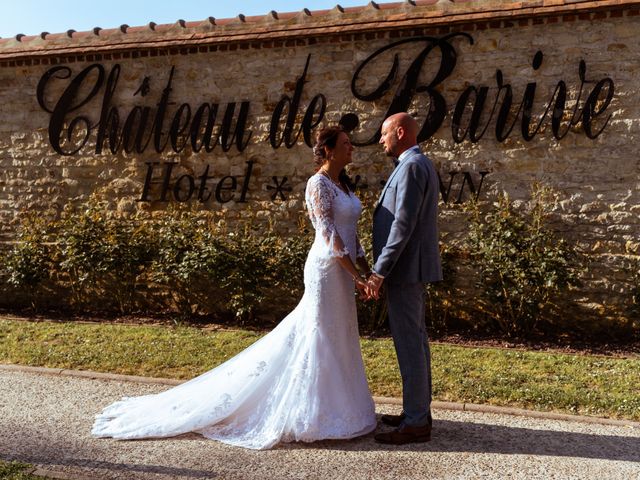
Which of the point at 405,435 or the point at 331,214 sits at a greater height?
the point at 331,214

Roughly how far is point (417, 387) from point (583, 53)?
5602mm

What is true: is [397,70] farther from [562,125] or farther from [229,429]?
[229,429]

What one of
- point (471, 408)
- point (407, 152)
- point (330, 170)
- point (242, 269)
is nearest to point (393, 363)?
point (471, 408)

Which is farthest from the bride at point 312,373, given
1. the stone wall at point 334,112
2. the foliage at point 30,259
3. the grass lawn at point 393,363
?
the foliage at point 30,259

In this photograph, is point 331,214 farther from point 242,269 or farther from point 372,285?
point 242,269

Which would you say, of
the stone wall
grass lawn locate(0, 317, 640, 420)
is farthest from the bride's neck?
the stone wall

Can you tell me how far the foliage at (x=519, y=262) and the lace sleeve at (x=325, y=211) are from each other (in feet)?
13.7

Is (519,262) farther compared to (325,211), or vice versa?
(519,262)

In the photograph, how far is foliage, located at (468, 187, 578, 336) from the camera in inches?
323

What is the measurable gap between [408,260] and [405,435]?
1.15 m

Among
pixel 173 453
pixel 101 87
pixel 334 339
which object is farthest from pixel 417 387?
pixel 101 87

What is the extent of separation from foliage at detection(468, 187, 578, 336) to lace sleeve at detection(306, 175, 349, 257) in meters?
4.17

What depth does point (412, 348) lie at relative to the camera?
4.61m

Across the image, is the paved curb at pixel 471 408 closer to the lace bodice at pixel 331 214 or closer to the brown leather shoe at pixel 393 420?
the brown leather shoe at pixel 393 420
